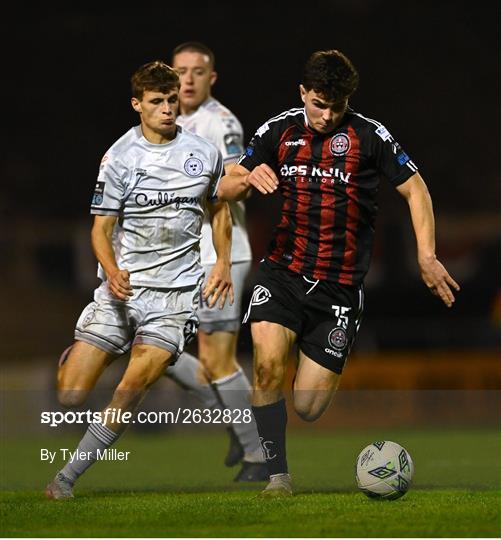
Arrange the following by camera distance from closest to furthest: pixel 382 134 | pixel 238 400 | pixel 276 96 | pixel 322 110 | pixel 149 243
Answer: pixel 322 110, pixel 382 134, pixel 149 243, pixel 238 400, pixel 276 96

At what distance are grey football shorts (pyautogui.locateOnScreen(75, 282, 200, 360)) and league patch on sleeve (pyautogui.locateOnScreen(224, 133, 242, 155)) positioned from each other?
1.63m

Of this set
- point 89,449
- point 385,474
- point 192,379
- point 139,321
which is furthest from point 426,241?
point 192,379

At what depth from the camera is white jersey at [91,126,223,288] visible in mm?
6934

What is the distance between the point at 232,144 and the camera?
8.43 meters

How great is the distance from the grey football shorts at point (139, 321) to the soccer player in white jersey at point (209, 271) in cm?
129

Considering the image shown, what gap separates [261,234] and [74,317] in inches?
153

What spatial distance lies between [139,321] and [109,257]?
452 millimetres

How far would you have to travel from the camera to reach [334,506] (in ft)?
19.5

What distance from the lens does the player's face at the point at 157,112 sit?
6934 mm

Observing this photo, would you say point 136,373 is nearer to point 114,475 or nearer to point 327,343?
point 327,343

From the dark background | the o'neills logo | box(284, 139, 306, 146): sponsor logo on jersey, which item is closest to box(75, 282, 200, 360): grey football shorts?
the o'neills logo

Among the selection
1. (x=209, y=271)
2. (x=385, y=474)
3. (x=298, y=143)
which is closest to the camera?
(x=385, y=474)

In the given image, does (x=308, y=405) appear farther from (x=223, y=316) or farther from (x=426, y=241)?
(x=223, y=316)

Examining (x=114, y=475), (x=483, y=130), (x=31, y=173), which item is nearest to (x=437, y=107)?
(x=483, y=130)
